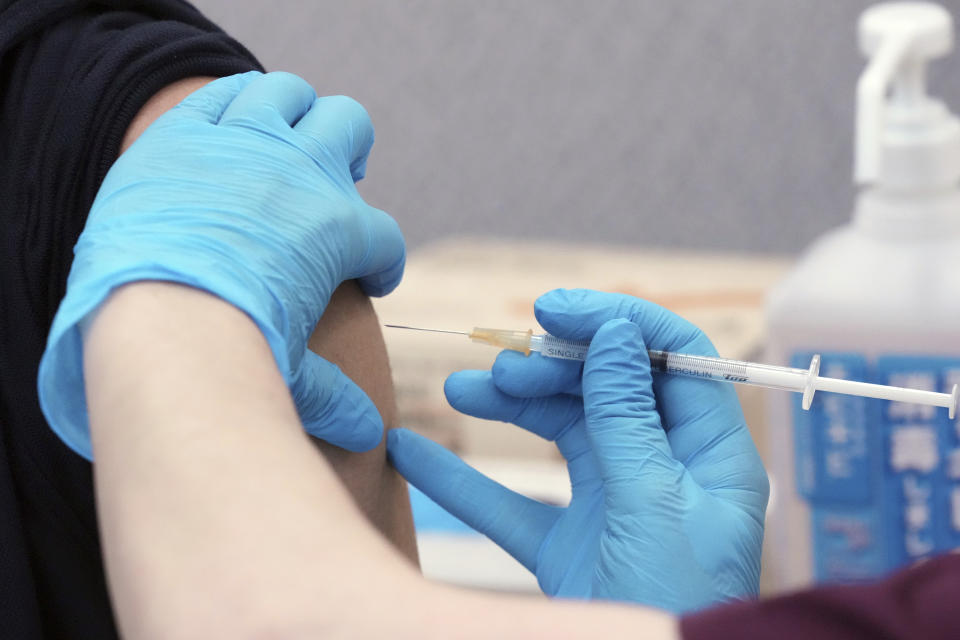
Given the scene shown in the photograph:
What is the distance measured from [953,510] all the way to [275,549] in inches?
36.5

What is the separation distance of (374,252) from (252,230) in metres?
0.14

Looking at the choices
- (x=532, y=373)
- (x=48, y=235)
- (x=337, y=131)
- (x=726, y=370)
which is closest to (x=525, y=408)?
(x=532, y=373)

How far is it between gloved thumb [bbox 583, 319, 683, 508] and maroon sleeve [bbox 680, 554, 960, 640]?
288mm

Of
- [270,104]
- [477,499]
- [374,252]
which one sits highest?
[270,104]

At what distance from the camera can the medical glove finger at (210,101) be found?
2.15 feet

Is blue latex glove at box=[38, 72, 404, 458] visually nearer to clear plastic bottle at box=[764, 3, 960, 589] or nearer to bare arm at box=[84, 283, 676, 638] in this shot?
bare arm at box=[84, 283, 676, 638]

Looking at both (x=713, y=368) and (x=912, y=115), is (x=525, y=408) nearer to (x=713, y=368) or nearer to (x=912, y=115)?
(x=713, y=368)

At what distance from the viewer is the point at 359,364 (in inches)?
29.8

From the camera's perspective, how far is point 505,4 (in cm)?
178

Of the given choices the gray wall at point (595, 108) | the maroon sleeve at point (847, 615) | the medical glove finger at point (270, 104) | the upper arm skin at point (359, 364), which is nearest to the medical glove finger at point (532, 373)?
the upper arm skin at point (359, 364)

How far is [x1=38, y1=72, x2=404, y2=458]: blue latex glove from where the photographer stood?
1.69ft

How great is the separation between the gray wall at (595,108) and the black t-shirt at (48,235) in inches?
44.8

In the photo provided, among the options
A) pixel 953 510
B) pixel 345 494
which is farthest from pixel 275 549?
pixel 953 510

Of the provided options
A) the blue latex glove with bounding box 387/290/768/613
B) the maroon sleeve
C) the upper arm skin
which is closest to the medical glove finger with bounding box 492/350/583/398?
the blue latex glove with bounding box 387/290/768/613
